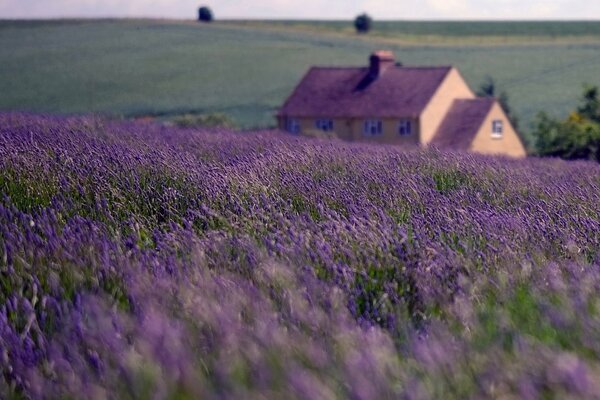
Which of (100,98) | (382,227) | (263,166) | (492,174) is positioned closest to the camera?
(382,227)

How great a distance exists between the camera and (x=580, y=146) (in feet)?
96.8

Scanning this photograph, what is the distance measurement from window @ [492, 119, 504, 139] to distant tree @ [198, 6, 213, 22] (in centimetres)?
4892

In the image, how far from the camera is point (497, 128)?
38594mm

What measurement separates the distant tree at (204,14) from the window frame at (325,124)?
44936mm

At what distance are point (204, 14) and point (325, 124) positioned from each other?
45500mm

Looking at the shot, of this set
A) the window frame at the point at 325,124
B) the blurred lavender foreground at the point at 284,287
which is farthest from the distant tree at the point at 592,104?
the blurred lavender foreground at the point at 284,287

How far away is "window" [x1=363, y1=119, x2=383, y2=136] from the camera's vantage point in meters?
39.6

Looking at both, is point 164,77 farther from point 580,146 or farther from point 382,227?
point 382,227

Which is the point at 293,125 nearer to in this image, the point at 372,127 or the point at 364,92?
the point at 364,92

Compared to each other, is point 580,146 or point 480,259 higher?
point 480,259

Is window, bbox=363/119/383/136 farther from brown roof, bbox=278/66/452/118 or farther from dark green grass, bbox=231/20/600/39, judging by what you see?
dark green grass, bbox=231/20/600/39

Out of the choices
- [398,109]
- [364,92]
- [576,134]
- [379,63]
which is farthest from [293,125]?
[576,134]

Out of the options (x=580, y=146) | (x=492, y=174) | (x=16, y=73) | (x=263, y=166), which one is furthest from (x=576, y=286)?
(x=16, y=73)

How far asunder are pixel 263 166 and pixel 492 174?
70.5 inches
